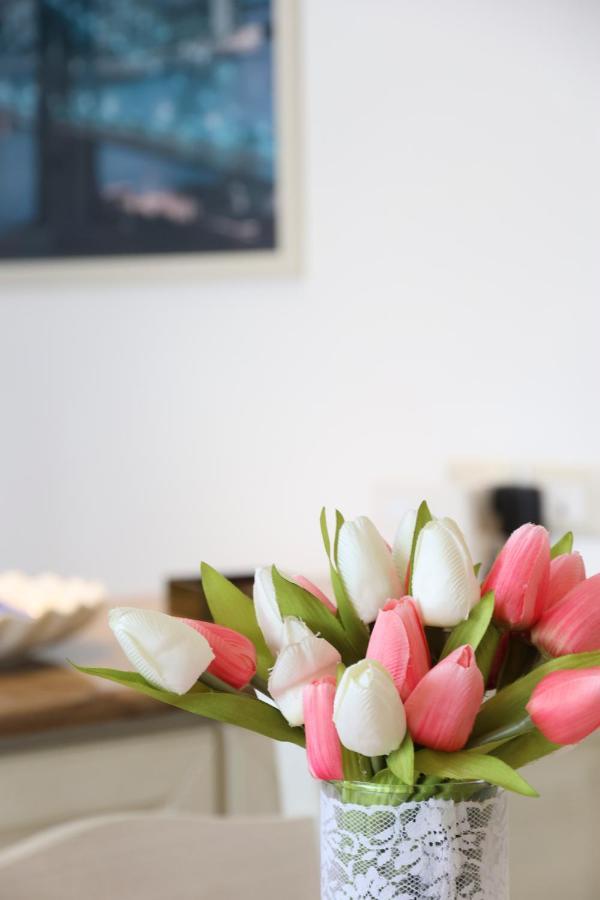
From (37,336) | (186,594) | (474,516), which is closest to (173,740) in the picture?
(186,594)

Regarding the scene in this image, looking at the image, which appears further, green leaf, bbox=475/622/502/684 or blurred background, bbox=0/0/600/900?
blurred background, bbox=0/0/600/900

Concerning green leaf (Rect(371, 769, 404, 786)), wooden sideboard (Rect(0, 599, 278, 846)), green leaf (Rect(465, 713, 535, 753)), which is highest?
green leaf (Rect(465, 713, 535, 753))

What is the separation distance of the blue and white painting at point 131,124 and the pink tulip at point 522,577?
186 centimetres

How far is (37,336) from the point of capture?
2.31m

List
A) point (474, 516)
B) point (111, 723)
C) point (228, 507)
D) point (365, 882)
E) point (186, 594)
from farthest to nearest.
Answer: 1. point (228, 507)
2. point (474, 516)
3. point (186, 594)
4. point (111, 723)
5. point (365, 882)

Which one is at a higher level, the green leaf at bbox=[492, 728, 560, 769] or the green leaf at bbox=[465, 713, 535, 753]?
the green leaf at bbox=[465, 713, 535, 753]

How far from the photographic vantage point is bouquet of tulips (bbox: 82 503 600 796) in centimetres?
51

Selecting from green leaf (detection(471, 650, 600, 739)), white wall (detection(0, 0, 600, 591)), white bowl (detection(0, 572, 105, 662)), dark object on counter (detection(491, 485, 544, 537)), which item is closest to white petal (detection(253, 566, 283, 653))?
green leaf (detection(471, 650, 600, 739))

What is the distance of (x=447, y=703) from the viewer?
0.51 meters

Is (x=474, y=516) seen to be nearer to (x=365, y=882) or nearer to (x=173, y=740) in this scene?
(x=173, y=740)

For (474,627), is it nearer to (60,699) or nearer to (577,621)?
(577,621)

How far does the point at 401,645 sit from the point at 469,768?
0.06m

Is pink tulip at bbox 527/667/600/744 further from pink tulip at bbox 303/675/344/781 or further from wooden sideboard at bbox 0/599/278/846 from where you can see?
wooden sideboard at bbox 0/599/278/846

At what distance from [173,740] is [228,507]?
0.99 m
